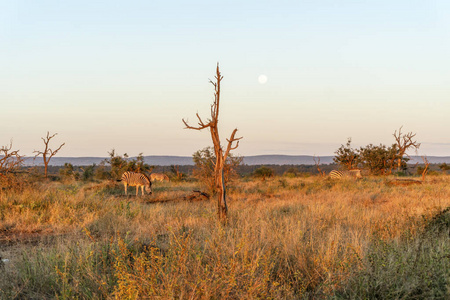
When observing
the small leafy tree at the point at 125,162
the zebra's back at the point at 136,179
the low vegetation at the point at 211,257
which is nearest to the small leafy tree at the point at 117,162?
the small leafy tree at the point at 125,162

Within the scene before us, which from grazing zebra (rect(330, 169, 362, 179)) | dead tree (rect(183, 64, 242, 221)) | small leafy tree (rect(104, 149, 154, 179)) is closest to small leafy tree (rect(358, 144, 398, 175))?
grazing zebra (rect(330, 169, 362, 179))

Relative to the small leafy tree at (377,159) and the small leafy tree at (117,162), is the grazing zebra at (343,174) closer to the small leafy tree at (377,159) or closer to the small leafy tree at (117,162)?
the small leafy tree at (377,159)

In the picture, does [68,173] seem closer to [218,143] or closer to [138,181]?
[138,181]

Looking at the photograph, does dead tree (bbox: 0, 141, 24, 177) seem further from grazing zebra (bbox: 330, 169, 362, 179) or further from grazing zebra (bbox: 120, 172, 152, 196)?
grazing zebra (bbox: 330, 169, 362, 179)

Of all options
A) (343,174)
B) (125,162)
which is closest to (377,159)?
(343,174)

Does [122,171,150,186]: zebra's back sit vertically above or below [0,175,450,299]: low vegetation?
above

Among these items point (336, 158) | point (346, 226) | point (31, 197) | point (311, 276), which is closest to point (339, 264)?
point (311, 276)

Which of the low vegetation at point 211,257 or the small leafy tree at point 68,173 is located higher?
the small leafy tree at point 68,173

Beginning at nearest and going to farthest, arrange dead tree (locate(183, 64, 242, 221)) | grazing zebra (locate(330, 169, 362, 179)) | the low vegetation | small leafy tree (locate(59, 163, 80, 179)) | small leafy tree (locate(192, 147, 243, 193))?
the low vegetation < dead tree (locate(183, 64, 242, 221)) < small leafy tree (locate(192, 147, 243, 193)) < grazing zebra (locate(330, 169, 362, 179)) < small leafy tree (locate(59, 163, 80, 179))

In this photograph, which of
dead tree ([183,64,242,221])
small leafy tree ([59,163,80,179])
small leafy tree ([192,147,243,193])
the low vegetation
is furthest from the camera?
small leafy tree ([59,163,80,179])

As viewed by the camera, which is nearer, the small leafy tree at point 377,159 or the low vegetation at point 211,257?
the low vegetation at point 211,257

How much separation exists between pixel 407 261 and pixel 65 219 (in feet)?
24.3

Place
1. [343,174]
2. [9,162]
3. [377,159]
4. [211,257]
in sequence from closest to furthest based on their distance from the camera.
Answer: [211,257]
[9,162]
[343,174]
[377,159]

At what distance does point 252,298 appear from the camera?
362 cm
